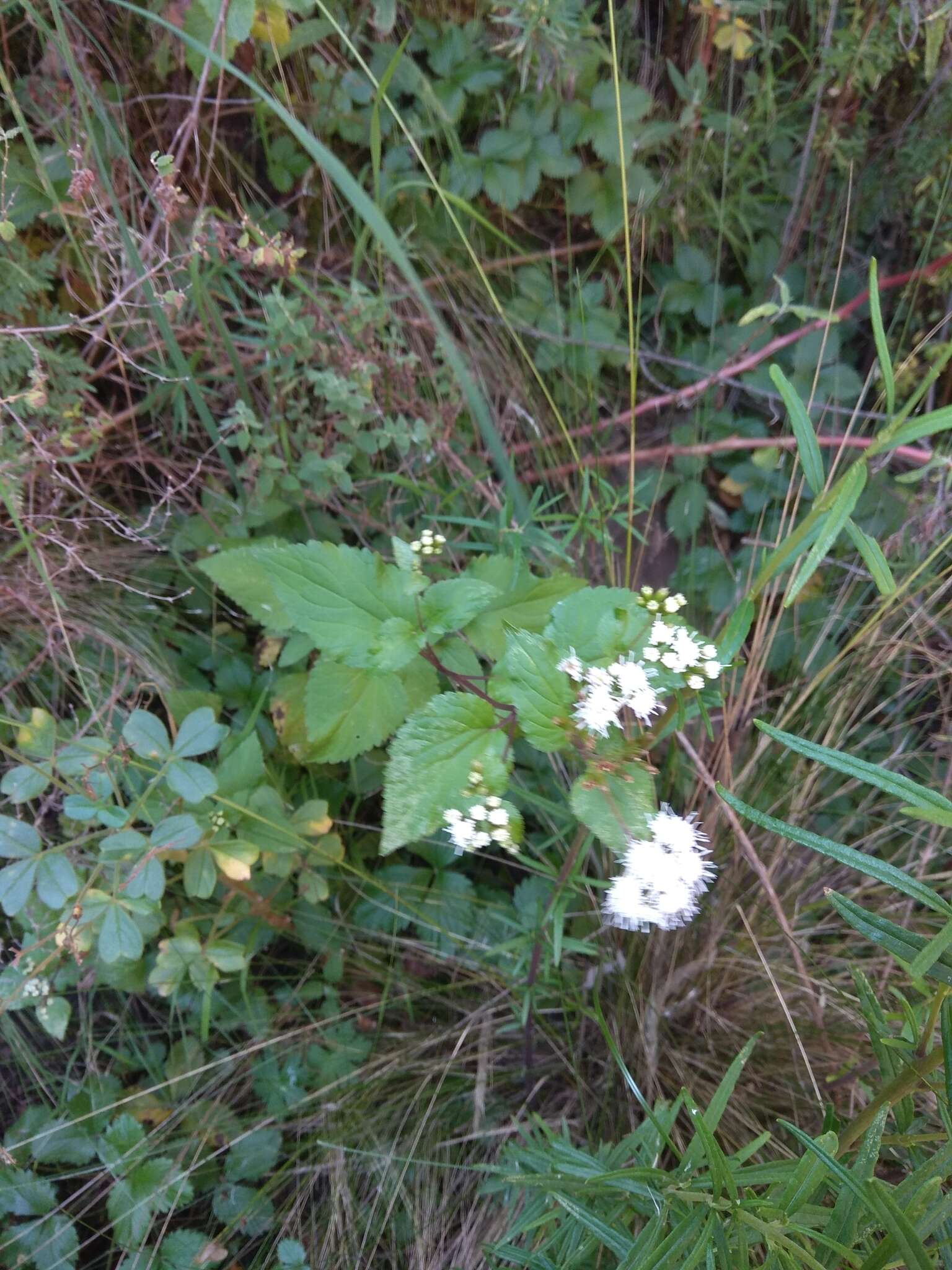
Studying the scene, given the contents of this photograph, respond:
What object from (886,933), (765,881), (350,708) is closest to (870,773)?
(886,933)

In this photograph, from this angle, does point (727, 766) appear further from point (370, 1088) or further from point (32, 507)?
point (32, 507)

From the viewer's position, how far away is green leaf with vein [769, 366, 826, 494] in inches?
36.5

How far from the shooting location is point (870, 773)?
2.55ft

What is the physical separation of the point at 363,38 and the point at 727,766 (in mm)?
1633

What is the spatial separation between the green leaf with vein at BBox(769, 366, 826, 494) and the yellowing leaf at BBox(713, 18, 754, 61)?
117cm

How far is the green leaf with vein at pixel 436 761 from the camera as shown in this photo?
91 centimetres

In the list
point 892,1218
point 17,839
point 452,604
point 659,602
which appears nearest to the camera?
point 892,1218

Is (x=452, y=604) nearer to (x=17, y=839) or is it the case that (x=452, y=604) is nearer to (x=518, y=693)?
(x=518, y=693)

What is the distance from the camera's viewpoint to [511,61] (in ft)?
5.74

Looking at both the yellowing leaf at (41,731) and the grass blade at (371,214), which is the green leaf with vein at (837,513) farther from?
the yellowing leaf at (41,731)

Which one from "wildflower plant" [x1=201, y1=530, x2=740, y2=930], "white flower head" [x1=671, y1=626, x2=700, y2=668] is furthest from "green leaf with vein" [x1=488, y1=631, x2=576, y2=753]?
"white flower head" [x1=671, y1=626, x2=700, y2=668]

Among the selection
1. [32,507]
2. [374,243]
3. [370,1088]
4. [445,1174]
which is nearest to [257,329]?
[374,243]

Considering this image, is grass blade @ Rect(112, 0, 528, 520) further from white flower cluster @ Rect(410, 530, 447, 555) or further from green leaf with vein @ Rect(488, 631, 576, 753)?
green leaf with vein @ Rect(488, 631, 576, 753)

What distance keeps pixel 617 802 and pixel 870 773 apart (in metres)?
0.24
